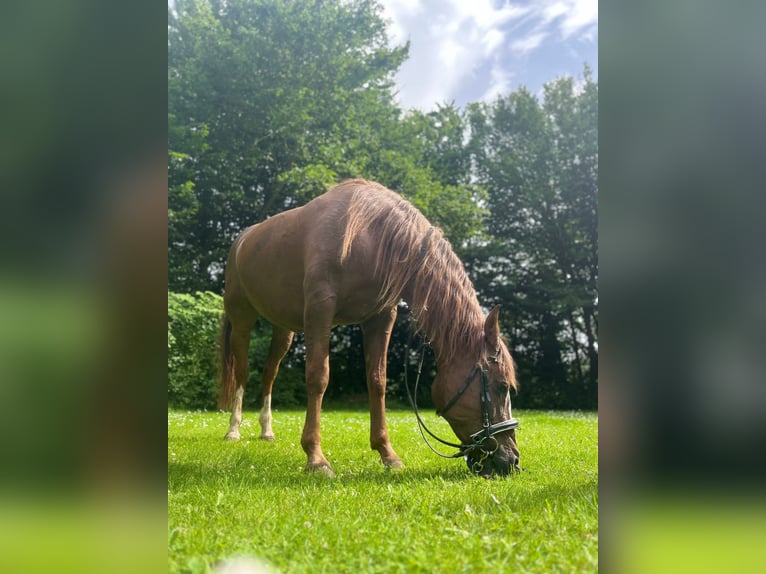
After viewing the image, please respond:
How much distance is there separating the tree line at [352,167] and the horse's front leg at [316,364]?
11566 mm

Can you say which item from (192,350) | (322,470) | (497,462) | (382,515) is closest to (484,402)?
(497,462)

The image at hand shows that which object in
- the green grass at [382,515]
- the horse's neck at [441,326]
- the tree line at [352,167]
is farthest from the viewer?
the tree line at [352,167]

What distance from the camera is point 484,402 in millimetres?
3945

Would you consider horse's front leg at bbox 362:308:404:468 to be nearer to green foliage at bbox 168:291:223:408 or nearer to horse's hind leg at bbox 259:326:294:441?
horse's hind leg at bbox 259:326:294:441

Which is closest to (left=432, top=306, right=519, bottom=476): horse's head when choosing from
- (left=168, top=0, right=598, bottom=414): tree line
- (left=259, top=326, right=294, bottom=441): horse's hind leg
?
(left=259, top=326, right=294, bottom=441): horse's hind leg

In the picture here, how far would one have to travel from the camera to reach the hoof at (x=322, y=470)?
3961 mm

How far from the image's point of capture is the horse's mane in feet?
13.7

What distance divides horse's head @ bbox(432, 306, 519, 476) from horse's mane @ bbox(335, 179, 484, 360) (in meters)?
0.10

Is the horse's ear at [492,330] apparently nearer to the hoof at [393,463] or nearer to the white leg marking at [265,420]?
the hoof at [393,463]

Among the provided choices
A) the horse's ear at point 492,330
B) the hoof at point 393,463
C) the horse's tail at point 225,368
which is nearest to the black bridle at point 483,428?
the horse's ear at point 492,330
